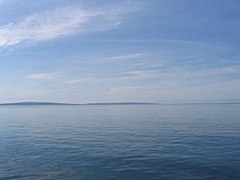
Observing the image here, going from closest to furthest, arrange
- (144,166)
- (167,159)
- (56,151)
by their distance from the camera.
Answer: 1. (144,166)
2. (167,159)
3. (56,151)

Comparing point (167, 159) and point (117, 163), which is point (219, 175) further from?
point (117, 163)

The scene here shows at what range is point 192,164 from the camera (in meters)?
32.8

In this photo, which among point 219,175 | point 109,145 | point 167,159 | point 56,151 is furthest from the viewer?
point 109,145

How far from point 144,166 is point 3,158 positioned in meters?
17.2

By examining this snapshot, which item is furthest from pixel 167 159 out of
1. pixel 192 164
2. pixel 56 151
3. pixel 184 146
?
pixel 56 151

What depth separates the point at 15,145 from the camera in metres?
47.2

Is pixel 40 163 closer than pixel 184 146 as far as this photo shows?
Yes

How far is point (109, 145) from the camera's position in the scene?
45375 mm

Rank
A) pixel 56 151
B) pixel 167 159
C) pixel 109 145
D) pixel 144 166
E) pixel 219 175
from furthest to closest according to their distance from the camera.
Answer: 1. pixel 109 145
2. pixel 56 151
3. pixel 167 159
4. pixel 144 166
5. pixel 219 175

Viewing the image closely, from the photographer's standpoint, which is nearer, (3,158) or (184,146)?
(3,158)

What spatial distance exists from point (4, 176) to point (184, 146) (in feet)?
79.3

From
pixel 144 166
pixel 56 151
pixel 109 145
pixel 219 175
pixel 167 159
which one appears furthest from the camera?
pixel 109 145

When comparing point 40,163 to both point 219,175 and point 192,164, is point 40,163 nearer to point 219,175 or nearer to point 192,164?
point 192,164

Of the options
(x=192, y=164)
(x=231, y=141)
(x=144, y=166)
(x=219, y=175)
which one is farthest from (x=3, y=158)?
(x=231, y=141)
